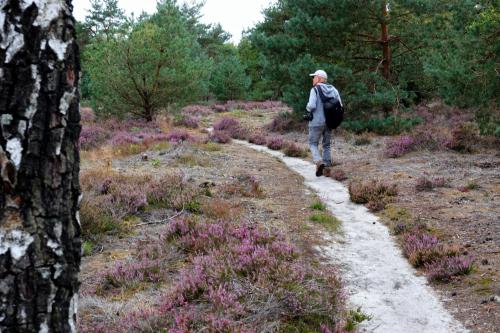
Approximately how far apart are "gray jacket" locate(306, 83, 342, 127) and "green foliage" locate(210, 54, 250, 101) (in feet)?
86.7

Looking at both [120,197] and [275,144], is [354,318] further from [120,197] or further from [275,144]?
[275,144]

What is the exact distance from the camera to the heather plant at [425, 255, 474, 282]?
17.8 feet

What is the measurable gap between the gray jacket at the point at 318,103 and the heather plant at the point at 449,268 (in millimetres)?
5686

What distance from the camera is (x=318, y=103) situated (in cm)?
1087

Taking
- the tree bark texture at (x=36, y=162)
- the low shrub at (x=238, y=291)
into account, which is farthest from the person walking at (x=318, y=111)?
the tree bark texture at (x=36, y=162)

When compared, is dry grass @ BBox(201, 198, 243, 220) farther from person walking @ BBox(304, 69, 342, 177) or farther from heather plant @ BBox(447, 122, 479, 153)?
heather plant @ BBox(447, 122, 479, 153)

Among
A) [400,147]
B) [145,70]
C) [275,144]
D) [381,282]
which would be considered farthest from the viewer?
[145,70]

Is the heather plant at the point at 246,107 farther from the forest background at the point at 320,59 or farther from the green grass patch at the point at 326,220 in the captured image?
the green grass patch at the point at 326,220

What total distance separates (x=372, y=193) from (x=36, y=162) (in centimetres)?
776

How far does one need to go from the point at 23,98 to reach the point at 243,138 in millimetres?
18130

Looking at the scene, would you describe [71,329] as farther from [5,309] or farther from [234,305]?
[234,305]

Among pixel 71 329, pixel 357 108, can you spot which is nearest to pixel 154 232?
pixel 71 329

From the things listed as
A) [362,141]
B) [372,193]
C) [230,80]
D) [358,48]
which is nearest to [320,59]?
[358,48]

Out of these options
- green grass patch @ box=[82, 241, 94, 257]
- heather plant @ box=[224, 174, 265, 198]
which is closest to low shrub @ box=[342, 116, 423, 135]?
heather plant @ box=[224, 174, 265, 198]
